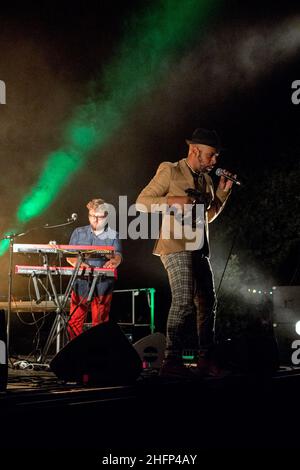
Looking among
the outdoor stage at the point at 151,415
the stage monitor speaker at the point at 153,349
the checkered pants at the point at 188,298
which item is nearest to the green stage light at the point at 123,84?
the stage monitor speaker at the point at 153,349

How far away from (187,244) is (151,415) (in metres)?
1.47

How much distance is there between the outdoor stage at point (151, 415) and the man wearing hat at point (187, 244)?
36 cm

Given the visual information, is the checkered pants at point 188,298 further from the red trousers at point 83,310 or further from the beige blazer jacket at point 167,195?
the red trousers at point 83,310

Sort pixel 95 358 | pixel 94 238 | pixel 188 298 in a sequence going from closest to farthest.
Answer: pixel 95 358 < pixel 188 298 < pixel 94 238

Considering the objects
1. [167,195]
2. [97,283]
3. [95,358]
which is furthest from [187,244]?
[97,283]

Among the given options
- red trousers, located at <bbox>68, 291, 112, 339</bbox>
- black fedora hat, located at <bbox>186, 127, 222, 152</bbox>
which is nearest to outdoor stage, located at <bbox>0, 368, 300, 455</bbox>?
red trousers, located at <bbox>68, 291, 112, 339</bbox>

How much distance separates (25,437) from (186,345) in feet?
15.4

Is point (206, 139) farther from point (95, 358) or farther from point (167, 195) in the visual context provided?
point (95, 358)

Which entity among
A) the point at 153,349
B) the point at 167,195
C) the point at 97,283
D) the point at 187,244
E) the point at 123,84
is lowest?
the point at 153,349

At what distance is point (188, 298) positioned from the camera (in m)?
4.33

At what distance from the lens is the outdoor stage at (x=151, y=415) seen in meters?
2.91

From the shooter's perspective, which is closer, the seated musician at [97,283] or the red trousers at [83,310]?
the seated musician at [97,283]
